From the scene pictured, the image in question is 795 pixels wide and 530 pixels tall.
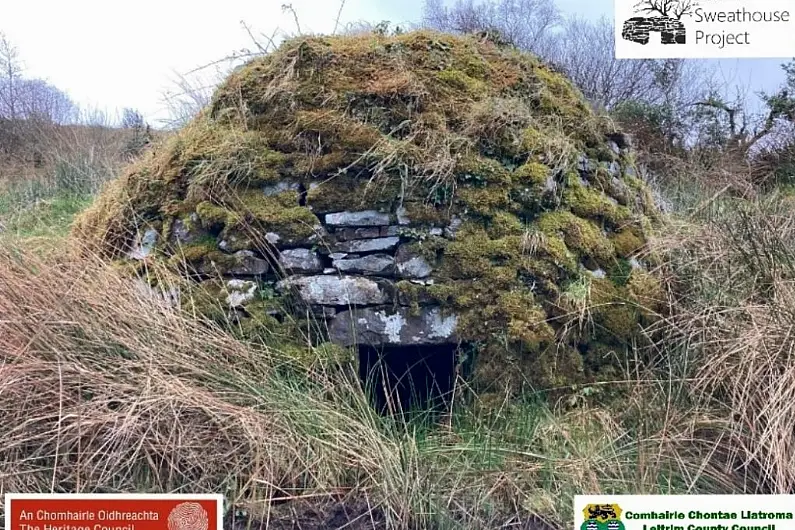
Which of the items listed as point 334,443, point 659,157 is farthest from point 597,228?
point 659,157

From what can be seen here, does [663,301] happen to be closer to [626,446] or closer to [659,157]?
[626,446]

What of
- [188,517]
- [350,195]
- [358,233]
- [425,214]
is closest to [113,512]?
[188,517]

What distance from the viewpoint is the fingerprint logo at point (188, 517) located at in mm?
2816

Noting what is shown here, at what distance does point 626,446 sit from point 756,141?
3.20m

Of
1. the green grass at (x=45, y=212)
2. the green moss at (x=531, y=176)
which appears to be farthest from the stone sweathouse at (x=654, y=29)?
the green grass at (x=45, y=212)

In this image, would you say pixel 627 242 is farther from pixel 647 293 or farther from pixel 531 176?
pixel 531 176

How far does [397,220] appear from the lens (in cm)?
395

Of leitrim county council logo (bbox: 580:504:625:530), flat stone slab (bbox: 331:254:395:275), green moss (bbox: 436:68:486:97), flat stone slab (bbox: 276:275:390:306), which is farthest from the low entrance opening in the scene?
green moss (bbox: 436:68:486:97)

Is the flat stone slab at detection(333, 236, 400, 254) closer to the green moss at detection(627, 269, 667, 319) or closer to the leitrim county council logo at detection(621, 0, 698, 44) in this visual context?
the green moss at detection(627, 269, 667, 319)

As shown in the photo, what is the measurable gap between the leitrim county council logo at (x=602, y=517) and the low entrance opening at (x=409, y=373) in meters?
1.13

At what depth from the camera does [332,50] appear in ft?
14.3

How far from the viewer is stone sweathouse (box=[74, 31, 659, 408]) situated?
12.5 ft

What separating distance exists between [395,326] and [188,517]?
1.42 m

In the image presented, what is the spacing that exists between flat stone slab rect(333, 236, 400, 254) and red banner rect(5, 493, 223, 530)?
1.50m
